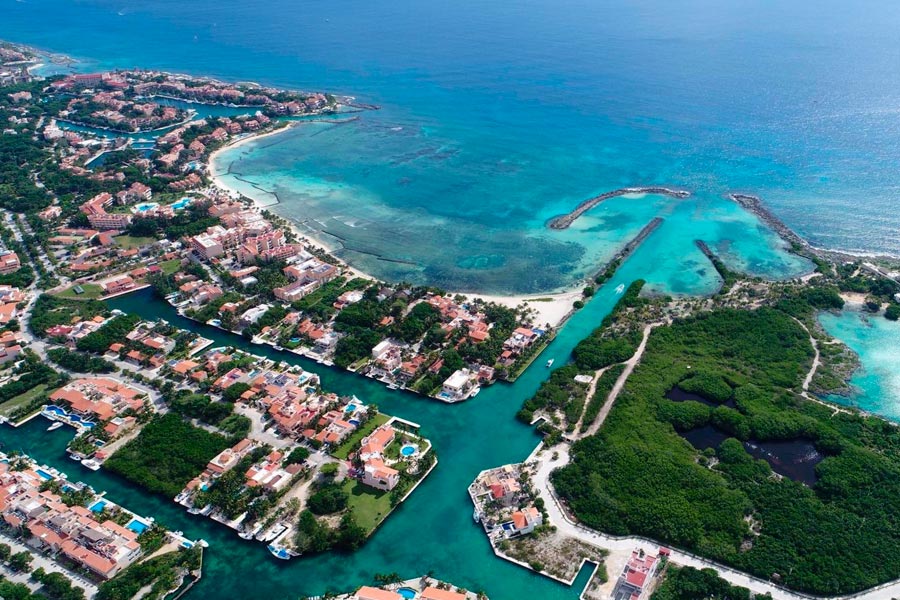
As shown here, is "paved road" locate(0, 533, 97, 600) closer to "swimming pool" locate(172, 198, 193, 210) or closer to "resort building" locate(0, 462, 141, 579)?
"resort building" locate(0, 462, 141, 579)

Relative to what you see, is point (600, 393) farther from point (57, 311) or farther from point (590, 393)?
point (57, 311)

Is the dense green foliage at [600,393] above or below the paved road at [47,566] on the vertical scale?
above

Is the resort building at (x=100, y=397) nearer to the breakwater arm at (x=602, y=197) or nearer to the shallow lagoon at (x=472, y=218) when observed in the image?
the shallow lagoon at (x=472, y=218)

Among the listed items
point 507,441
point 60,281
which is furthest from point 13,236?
point 507,441

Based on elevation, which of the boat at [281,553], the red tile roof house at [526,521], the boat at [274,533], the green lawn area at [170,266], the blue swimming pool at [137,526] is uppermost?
the red tile roof house at [526,521]

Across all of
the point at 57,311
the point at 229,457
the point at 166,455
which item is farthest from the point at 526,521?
the point at 57,311

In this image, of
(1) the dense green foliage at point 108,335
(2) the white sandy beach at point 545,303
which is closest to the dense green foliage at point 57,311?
(1) the dense green foliage at point 108,335
